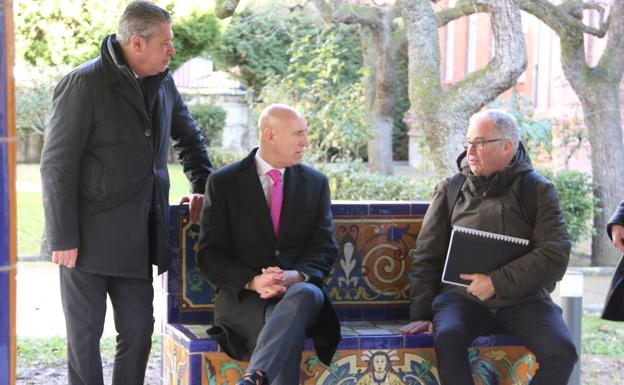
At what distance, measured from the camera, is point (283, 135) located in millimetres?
4754

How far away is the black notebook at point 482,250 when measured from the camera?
15.8 ft

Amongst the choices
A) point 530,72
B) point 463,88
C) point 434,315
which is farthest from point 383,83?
point 434,315

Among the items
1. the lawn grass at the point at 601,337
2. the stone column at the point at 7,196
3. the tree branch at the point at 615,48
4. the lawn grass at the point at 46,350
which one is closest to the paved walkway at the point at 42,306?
the lawn grass at the point at 46,350

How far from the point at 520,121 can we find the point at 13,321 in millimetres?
9383

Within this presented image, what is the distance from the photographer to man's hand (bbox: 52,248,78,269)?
4277 mm

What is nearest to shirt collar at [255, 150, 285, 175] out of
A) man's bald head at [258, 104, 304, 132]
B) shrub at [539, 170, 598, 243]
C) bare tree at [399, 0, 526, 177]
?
man's bald head at [258, 104, 304, 132]

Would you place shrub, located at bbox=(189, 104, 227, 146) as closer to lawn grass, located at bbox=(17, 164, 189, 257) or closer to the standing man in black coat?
lawn grass, located at bbox=(17, 164, 189, 257)

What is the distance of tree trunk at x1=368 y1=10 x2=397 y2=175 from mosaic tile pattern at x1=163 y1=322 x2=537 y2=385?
1065 cm

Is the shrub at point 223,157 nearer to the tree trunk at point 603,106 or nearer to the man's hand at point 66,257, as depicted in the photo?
the tree trunk at point 603,106

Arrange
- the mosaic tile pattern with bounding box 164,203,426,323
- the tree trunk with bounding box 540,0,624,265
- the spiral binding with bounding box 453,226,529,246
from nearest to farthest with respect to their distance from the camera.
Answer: the spiral binding with bounding box 453,226,529,246 → the mosaic tile pattern with bounding box 164,203,426,323 → the tree trunk with bounding box 540,0,624,265

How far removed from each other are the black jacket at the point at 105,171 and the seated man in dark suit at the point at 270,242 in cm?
30

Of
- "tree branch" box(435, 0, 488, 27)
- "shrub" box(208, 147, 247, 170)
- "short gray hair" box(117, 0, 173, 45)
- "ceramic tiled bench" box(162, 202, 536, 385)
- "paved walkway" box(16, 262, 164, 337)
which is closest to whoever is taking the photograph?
"short gray hair" box(117, 0, 173, 45)

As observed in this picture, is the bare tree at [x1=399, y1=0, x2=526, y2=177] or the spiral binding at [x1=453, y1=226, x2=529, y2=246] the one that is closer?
the spiral binding at [x1=453, y1=226, x2=529, y2=246]

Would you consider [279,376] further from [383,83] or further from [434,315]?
[383,83]
